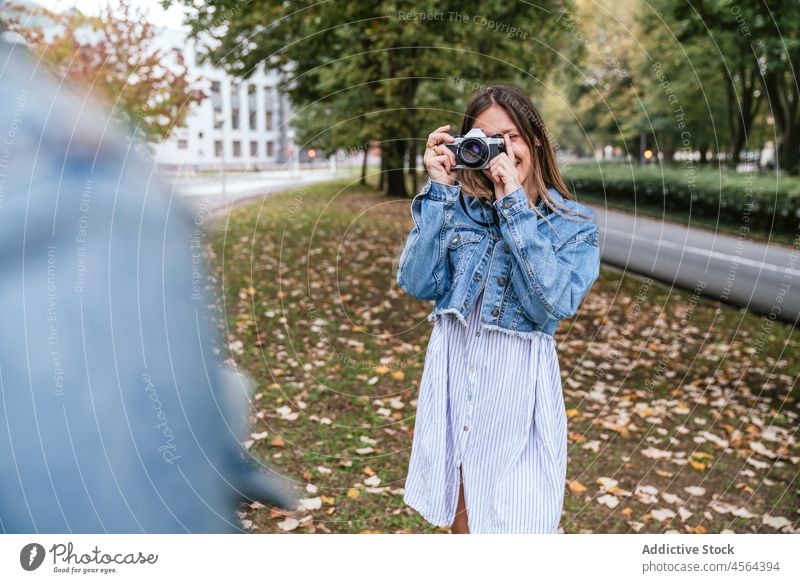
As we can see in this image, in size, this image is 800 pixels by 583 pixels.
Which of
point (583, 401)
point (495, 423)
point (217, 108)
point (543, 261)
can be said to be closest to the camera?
point (543, 261)

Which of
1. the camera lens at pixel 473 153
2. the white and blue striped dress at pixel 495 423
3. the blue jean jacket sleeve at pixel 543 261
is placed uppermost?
the camera lens at pixel 473 153

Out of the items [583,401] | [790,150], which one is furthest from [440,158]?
[790,150]

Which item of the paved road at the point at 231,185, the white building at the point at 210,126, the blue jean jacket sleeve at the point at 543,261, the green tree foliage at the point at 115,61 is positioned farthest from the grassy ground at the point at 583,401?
the blue jean jacket sleeve at the point at 543,261

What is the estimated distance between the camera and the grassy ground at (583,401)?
12.3 ft

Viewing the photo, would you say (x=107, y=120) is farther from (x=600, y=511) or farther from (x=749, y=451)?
(x=749, y=451)

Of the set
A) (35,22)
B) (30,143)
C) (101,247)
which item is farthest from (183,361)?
(35,22)

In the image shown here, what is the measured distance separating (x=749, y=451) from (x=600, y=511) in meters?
1.37

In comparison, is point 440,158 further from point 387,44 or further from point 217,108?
point 217,108

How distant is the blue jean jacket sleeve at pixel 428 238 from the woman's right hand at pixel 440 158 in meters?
0.03

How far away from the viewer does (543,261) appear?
1.89m

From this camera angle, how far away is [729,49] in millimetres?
15070

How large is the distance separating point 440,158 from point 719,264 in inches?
424

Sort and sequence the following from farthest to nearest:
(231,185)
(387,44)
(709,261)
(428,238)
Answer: (231,185), (709,261), (387,44), (428,238)

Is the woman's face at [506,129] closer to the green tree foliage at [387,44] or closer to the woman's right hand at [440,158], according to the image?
the woman's right hand at [440,158]
